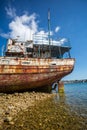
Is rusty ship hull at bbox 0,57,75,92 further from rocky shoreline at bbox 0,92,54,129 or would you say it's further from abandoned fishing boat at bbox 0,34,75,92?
rocky shoreline at bbox 0,92,54,129

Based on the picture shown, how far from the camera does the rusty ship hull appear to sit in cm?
1398

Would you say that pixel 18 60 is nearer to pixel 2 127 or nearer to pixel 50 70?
pixel 50 70

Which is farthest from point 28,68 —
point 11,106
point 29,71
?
point 11,106

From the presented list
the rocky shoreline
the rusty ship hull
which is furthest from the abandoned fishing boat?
the rocky shoreline

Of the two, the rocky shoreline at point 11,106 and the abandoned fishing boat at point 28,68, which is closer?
the rocky shoreline at point 11,106

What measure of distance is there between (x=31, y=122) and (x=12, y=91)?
8.70m

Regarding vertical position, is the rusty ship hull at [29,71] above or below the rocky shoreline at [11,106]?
above

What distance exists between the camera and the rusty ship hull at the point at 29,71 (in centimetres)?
1398

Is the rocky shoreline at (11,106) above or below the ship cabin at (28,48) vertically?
below

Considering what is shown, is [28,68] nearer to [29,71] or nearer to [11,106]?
[29,71]

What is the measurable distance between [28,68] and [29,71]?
0.33 metres

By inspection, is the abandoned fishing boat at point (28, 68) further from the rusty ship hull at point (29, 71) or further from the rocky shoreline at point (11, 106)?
the rocky shoreline at point (11, 106)

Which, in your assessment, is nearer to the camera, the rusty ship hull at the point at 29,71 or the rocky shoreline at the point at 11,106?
the rocky shoreline at the point at 11,106

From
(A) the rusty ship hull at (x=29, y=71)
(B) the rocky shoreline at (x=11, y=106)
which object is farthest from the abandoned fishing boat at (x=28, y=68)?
(B) the rocky shoreline at (x=11, y=106)
